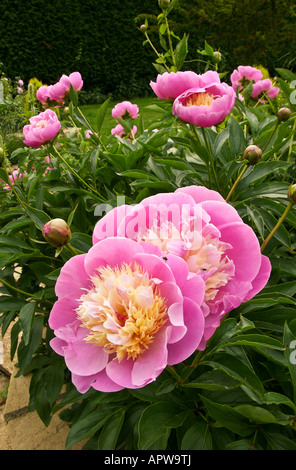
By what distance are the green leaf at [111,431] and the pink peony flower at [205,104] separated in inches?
23.0

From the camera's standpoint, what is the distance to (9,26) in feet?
22.0

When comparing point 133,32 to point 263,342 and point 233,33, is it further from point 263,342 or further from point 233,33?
point 263,342

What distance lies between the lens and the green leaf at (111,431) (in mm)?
688

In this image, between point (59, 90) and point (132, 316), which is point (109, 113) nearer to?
point (59, 90)

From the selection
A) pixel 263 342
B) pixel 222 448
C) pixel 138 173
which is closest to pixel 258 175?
pixel 138 173

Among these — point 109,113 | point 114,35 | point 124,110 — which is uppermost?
point 124,110

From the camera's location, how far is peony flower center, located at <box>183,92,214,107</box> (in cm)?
79

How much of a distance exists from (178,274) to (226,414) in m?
0.30

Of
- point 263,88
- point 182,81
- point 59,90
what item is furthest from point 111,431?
point 263,88

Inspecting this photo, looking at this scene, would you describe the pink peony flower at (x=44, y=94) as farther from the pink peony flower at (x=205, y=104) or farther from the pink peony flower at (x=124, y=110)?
the pink peony flower at (x=205, y=104)

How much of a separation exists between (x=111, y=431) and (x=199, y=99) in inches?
26.4

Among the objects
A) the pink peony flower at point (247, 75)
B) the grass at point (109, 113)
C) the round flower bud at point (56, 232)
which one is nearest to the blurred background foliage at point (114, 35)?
the grass at point (109, 113)

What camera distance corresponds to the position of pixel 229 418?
618 mm

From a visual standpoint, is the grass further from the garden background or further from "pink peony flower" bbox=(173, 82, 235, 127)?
"pink peony flower" bbox=(173, 82, 235, 127)
